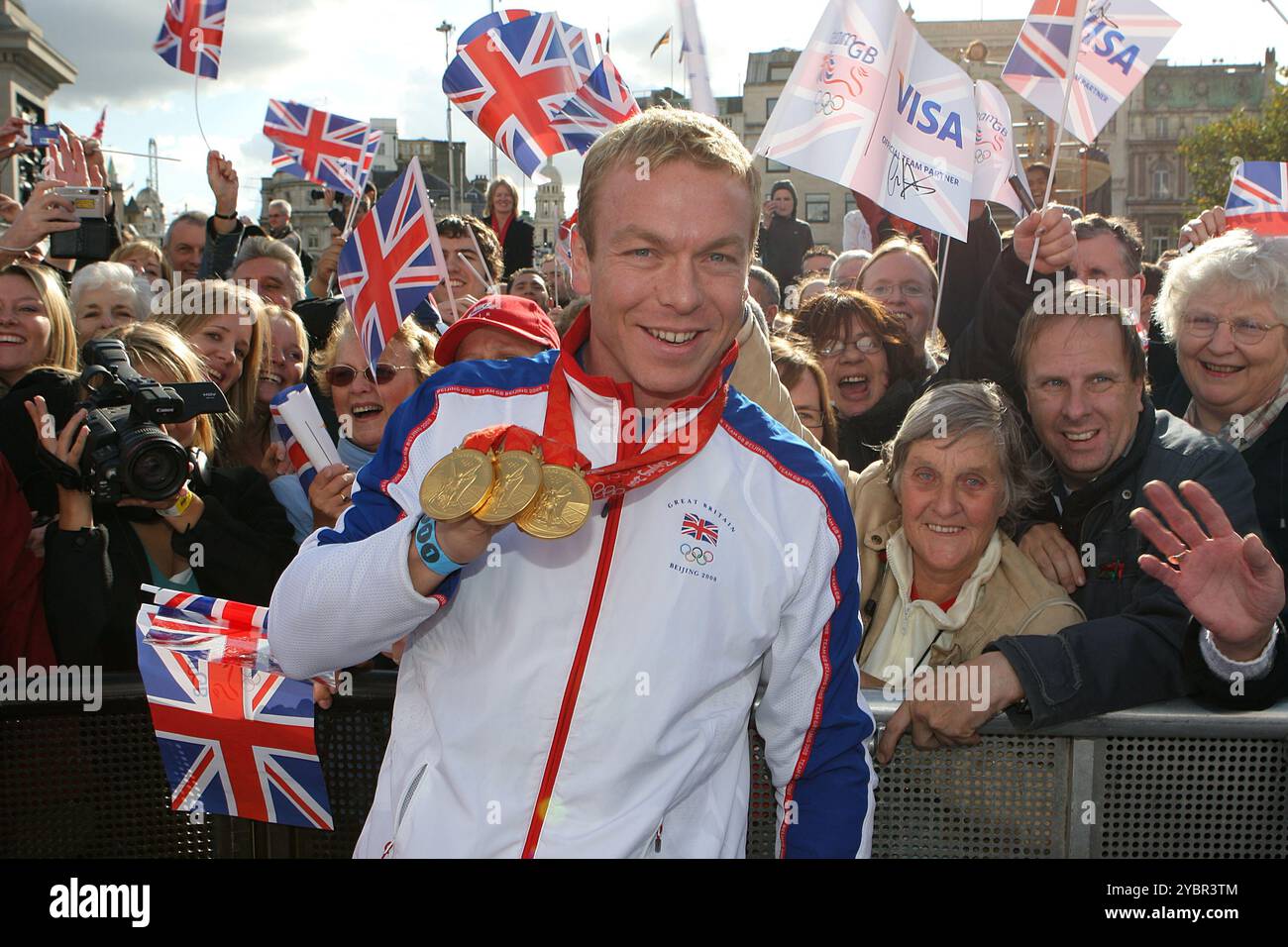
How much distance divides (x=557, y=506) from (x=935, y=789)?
1.38 meters

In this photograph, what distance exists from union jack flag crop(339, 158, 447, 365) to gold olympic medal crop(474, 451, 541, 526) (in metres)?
2.84

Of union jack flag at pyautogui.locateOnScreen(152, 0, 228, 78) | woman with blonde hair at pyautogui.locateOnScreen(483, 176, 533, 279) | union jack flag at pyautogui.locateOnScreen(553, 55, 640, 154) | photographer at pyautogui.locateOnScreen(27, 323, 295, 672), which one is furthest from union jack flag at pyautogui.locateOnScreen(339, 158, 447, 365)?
woman with blonde hair at pyautogui.locateOnScreen(483, 176, 533, 279)

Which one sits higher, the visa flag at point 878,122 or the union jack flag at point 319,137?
the union jack flag at point 319,137

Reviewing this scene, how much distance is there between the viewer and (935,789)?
2.76 metres

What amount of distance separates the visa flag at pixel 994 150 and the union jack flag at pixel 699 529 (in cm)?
431

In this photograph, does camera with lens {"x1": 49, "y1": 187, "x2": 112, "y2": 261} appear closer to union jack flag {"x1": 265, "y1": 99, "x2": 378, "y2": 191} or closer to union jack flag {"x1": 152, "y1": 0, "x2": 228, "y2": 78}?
union jack flag {"x1": 152, "y1": 0, "x2": 228, "y2": 78}

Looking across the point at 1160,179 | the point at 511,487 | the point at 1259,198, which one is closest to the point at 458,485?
the point at 511,487

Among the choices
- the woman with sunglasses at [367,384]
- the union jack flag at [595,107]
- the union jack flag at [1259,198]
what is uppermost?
the union jack flag at [595,107]

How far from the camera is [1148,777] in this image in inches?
105

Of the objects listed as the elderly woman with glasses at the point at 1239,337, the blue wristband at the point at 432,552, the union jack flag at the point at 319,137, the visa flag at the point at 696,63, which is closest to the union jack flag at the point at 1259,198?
the elderly woman with glasses at the point at 1239,337

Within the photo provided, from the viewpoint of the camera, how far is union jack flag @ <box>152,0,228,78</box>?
26.5ft

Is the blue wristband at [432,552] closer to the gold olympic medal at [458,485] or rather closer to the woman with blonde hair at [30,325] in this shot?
the gold olympic medal at [458,485]

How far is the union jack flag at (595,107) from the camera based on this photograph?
21.7 ft
